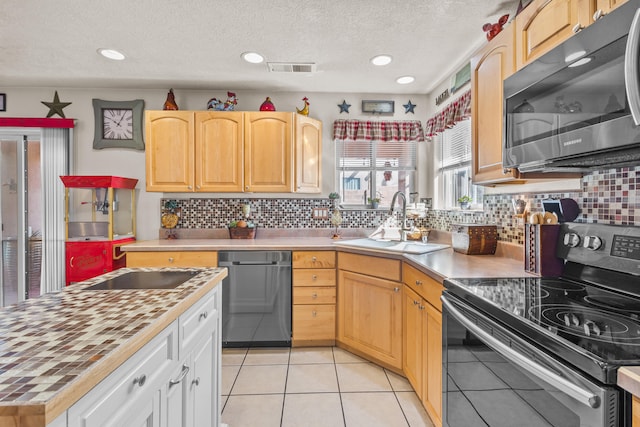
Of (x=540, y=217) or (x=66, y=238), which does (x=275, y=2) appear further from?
(x=66, y=238)

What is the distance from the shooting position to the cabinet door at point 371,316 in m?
2.30

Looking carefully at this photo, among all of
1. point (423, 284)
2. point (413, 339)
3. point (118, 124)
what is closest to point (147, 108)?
point (118, 124)

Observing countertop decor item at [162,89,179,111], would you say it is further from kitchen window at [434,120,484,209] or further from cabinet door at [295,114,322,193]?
kitchen window at [434,120,484,209]

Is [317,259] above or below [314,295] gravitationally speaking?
above

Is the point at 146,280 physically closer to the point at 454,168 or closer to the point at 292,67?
the point at 292,67

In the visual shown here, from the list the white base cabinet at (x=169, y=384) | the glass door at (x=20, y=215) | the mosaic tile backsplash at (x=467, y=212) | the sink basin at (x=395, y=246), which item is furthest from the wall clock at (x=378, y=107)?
the glass door at (x=20, y=215)

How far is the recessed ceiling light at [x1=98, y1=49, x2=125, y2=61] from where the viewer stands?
2.50 meters

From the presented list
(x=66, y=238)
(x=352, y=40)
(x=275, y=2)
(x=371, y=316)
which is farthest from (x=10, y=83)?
(x=371, y=316)

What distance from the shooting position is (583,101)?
1033 mm

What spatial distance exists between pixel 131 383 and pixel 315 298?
79.0 inches

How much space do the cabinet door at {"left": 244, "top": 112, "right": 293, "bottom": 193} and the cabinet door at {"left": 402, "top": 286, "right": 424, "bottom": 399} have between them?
1.50 metres

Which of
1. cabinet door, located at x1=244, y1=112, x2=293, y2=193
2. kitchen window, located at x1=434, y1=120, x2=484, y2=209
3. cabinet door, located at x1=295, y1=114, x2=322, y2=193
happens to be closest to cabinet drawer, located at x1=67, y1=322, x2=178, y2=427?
→ cabinet door, located at x1=244, y1=112, x2=293, y2=193

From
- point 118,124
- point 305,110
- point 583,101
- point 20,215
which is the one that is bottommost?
point 20,215

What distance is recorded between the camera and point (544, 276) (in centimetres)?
148
